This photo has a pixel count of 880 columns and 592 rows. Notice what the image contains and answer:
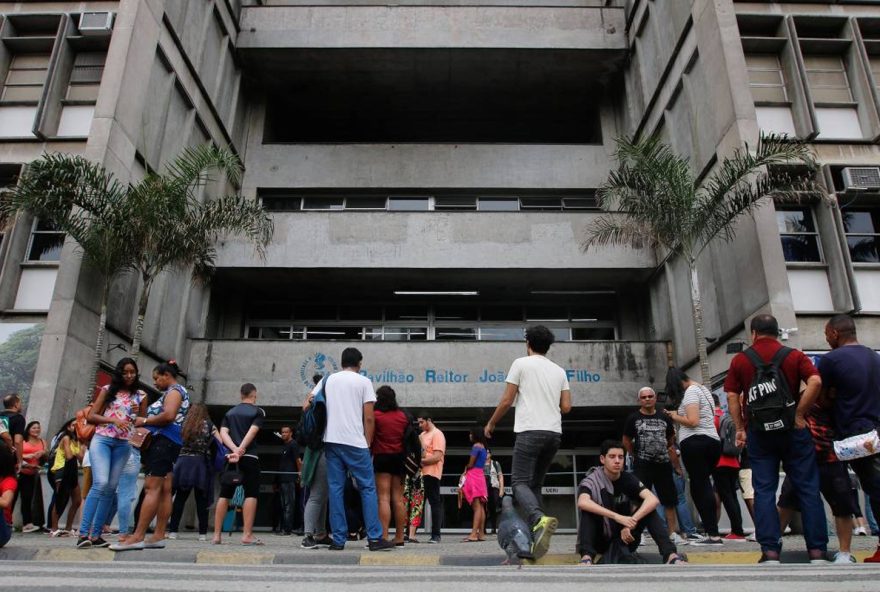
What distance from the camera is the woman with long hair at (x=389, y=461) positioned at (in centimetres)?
736

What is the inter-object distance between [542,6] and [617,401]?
12.3 m

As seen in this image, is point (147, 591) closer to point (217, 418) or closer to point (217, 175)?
point (217, 418)

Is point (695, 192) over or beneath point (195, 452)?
over

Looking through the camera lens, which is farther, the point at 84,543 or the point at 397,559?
the point at 84,543

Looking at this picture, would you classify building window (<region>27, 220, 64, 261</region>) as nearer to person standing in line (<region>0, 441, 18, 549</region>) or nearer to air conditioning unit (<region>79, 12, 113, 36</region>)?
air conditioning unit (<region>79, 12, 113, 36</region>)

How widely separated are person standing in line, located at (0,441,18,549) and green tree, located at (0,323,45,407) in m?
6.83

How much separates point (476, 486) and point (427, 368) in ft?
23.8

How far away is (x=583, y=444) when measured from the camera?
733 inches

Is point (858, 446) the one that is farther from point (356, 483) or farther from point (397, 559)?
point (356, 483)

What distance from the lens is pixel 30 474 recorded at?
31.6 ft

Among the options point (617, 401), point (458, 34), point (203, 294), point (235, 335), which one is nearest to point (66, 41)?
point (203, 294)

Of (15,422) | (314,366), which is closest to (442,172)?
(314,366)

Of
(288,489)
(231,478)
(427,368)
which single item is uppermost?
(427,368)

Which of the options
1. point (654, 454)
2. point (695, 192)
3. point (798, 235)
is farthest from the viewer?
point (798, 235)
